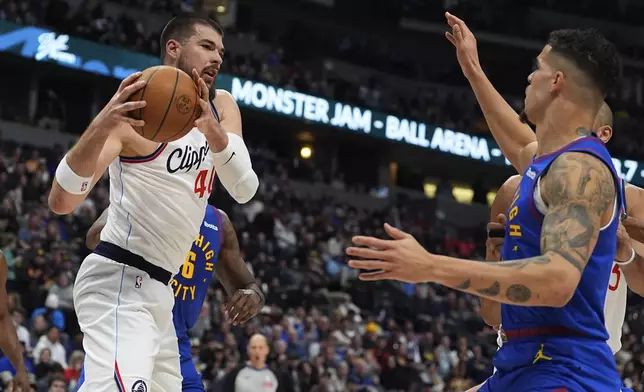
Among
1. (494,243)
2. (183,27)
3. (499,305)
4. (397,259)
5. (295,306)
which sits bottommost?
(295,306)

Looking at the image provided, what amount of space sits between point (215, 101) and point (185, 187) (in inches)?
21.5

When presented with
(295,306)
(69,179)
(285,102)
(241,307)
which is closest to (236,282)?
(241,307)

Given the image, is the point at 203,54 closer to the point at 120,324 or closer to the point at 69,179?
the point at 69,179

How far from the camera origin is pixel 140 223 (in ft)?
15.3

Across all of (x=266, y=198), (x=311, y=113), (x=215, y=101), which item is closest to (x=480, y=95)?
(x=215, y=101)

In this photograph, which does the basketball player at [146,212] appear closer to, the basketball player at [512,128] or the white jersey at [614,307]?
the basketball player at [512,128]

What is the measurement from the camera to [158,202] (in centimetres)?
465

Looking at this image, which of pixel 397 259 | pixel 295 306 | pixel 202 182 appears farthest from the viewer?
pixel 295 306

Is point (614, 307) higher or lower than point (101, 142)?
lower

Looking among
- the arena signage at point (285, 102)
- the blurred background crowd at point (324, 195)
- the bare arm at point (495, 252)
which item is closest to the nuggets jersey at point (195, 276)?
the bare arm at point (495, 252)

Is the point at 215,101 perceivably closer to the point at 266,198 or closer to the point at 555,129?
the point at 555,129

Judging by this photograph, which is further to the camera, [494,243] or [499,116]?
[499,116]

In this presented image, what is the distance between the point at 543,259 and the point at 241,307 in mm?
2472

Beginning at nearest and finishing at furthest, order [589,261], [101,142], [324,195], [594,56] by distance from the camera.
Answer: [589,261] → [594,56] → [101,142] → [324,195]
